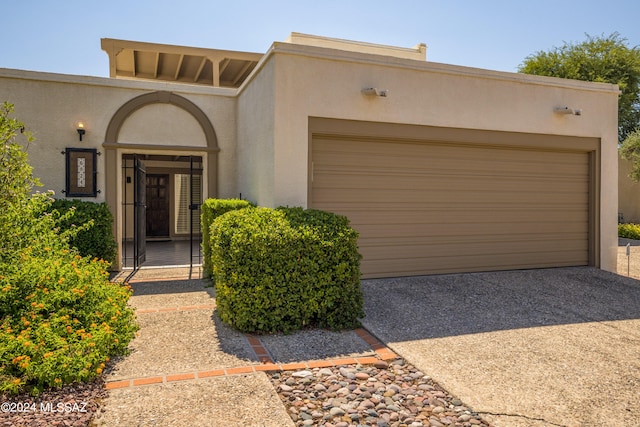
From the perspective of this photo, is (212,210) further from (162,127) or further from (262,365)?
(262,365)

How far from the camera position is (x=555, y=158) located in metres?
8.61

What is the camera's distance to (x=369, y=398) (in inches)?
138

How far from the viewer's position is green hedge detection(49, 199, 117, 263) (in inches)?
299

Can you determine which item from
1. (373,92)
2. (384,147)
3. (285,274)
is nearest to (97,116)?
(373,92)

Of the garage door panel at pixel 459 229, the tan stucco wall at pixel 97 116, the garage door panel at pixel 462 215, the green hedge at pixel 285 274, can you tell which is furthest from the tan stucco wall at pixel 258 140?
the green hedge at pixel 285 274

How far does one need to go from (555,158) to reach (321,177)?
15.1ft

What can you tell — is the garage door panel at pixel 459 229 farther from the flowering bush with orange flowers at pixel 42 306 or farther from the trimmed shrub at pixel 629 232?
the trimmed shrub at pixel 629 232

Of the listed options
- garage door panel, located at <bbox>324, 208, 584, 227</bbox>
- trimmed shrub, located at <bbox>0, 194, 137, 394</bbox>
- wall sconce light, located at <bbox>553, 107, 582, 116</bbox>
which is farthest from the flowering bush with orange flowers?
wall sconce light, located at <bbox>553, 107, 582, 116</bbox>

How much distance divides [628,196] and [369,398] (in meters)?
21.0

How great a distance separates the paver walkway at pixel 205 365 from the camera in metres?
3.14

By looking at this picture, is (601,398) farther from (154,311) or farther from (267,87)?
(267,87)

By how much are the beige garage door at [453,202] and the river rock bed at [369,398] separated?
3.42m

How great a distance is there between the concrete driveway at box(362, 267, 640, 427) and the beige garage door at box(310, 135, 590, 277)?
0.46 meters

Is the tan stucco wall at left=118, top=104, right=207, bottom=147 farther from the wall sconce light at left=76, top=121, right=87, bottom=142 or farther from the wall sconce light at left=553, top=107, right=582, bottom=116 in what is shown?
the wall sconce light at left=553, top=107, right=582, bottom=116
